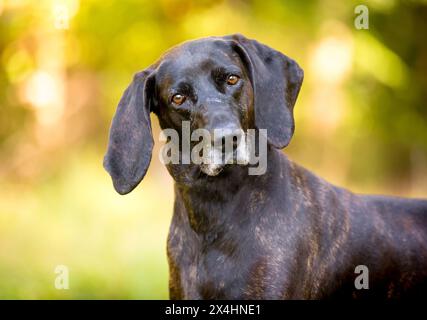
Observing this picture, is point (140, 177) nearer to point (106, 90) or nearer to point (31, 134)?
point (31, 134)

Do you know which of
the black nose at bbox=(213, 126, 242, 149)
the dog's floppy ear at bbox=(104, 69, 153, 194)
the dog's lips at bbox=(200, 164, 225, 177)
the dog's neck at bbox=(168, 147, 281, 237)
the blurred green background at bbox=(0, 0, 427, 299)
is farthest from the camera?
the blurred green background at bbox=(0, 0, 427, 299)

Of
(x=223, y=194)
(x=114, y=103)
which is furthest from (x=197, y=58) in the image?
(x=114, y=103)

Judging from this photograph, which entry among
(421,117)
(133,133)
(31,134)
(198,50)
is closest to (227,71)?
(198,50)

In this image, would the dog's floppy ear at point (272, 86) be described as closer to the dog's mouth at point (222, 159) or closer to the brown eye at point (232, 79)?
the brown eye at point (232, 79)

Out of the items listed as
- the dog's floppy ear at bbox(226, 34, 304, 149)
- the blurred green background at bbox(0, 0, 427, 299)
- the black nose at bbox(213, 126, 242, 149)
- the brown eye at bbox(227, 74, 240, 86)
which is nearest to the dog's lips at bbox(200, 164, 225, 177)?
the black nose at bbox(213, 126, 242, 149)

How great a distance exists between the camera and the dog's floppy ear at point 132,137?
13.4 feet

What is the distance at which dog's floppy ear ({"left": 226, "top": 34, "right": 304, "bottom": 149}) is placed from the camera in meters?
4.05

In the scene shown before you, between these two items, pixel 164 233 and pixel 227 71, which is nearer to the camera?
pixel 227 71

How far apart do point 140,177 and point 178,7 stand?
22.9 feet

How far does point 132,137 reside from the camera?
4117 mm

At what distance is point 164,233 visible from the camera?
8.20m

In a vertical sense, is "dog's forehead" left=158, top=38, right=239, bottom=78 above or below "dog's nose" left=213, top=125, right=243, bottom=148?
above

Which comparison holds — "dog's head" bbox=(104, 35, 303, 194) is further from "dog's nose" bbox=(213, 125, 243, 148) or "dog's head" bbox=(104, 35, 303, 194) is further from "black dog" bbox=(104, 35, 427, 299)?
"dog's nose" bbox=(213, 125, 243, 148)

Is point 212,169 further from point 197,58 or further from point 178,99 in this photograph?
point 197,58
